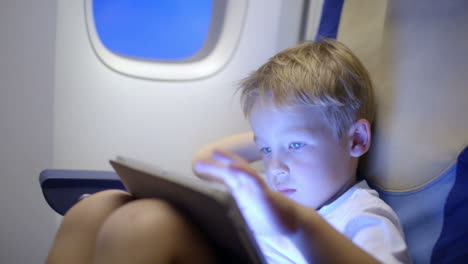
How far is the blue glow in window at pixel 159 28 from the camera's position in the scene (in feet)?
4.65

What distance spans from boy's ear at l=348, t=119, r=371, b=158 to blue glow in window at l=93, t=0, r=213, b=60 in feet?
2.30

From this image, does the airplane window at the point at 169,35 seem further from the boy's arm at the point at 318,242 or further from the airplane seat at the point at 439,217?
the boy's arm at the point at 318,242

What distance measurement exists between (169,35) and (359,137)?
797 mm

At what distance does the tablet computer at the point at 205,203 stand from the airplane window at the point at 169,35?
29.8 inches

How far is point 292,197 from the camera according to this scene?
36.0 inches

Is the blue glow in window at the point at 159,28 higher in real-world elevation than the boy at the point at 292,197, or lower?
higher

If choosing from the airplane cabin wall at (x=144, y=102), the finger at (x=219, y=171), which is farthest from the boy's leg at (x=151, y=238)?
the airplane cabin wall at (x=144, y=102)

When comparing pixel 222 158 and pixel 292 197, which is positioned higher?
pixel 222 158

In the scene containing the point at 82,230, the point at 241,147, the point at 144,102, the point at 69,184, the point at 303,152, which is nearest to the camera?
the point at 82,230

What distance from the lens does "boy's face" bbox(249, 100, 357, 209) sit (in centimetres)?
87

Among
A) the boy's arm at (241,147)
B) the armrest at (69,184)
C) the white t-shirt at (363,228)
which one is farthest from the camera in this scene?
the boy's arm at (241,147)

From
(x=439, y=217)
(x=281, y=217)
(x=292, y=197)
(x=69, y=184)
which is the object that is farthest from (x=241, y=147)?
(x=281, y=217)

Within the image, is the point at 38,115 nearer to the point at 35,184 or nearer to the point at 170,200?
the point at 35,184

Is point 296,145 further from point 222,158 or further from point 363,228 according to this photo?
point 222,158
